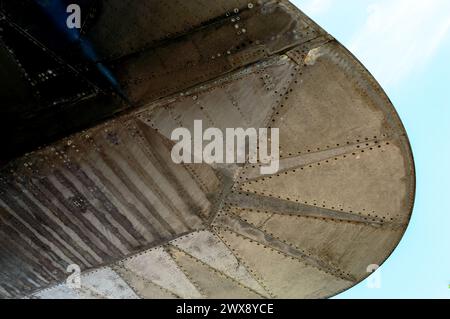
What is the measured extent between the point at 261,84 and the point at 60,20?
2.07 meters

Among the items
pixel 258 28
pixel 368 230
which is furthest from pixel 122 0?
pixel 368 230

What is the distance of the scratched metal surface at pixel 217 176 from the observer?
3.88m

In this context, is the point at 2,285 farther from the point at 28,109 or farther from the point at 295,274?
the point at 295,274

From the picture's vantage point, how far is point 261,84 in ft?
13.2

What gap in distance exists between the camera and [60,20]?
3672 mm

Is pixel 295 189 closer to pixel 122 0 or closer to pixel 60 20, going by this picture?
pixel 122 0

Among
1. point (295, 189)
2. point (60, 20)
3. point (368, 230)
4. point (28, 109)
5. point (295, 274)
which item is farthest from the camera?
point (295, 274)

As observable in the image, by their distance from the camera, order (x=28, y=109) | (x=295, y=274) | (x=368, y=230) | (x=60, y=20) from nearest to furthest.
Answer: (x=60, y=20)
(x=28, y=109)
(x=368, y=230)
(x=295, y=274)

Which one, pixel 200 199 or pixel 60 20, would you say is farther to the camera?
pixel 200 199

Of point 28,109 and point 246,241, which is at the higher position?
point 28,109

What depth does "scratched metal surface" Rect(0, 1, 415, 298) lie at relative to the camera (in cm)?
388

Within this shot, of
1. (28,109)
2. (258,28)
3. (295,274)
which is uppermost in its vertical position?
(258,28)

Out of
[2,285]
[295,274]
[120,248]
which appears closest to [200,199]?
[120,248]

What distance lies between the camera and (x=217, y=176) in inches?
180
